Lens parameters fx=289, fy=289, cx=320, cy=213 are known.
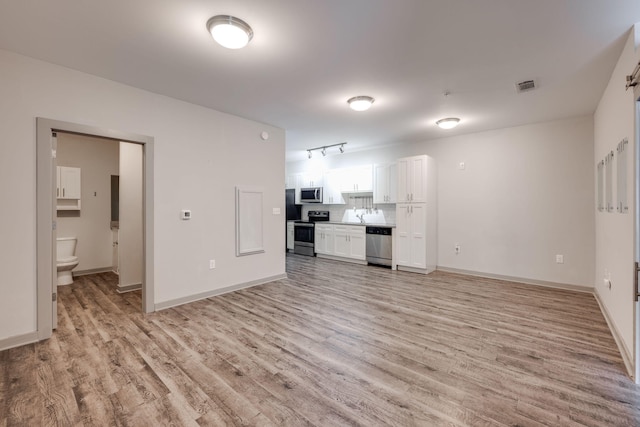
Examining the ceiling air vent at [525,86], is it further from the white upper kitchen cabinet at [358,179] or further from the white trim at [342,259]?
the white trim at [342,259]

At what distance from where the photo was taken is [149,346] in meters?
2.62

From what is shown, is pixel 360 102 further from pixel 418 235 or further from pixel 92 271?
pixel 92 271

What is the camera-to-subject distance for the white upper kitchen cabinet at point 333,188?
719 cm

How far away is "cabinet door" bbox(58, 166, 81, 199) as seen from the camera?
5.09 metres

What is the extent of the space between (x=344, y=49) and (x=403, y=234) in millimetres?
3981

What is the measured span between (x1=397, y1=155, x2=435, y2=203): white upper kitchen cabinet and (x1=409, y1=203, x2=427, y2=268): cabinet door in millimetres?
193

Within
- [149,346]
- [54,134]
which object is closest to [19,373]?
[149,346]

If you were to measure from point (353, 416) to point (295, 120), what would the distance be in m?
3.99

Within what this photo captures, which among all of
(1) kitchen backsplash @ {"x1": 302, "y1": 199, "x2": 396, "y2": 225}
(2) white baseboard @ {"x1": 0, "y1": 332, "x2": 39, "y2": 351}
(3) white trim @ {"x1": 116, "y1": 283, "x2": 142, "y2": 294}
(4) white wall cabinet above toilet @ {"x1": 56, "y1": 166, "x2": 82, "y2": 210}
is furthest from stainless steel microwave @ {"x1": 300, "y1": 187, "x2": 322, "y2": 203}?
(2) white baseboard @ {"x1": 0, "y1": 332, "x2": 39, "y2": 351}

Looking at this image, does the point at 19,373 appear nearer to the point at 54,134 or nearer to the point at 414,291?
the point at 54,134

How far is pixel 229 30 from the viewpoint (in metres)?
2.17

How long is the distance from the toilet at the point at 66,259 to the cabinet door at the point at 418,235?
5854 mm

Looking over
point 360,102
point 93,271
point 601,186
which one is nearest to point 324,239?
point 360,102

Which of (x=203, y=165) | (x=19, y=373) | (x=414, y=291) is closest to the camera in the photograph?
(x=19, y=373)
